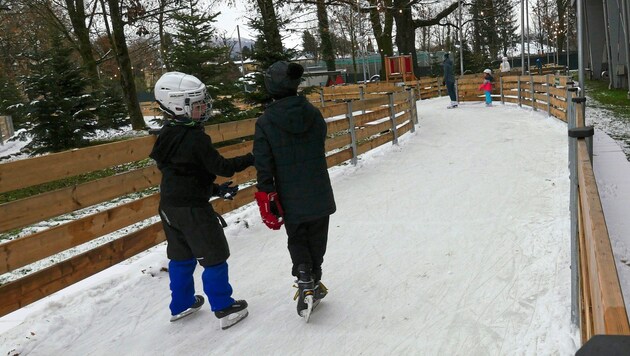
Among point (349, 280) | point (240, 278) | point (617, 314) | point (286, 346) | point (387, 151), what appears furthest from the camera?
point (387, 151)

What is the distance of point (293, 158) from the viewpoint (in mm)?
3570

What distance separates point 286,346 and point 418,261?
5.52ft

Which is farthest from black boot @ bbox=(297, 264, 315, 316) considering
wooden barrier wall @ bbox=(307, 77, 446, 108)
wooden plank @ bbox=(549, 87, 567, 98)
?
wooden barrier wall @ bbox=(307, 77, 446, 108)

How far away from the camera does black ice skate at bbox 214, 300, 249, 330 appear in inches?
146

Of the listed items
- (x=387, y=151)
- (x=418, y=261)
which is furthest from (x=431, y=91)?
(x=418, y=261)

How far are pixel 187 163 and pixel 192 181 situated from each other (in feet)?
0.43

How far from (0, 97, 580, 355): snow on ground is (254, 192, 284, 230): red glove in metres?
0.74

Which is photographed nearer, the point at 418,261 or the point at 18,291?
the point at 18,291

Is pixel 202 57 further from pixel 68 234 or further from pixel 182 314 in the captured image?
pixel 182 314

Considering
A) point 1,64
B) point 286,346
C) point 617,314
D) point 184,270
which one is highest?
point 1,64

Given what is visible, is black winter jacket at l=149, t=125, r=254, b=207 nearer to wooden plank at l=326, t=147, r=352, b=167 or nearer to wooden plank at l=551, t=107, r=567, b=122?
wooden plank at l=326, t=147, r=352, b=167

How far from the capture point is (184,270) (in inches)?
149

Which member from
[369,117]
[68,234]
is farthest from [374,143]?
[68,234]

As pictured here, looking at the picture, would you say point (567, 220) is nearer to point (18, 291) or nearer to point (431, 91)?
point (18, 291)
